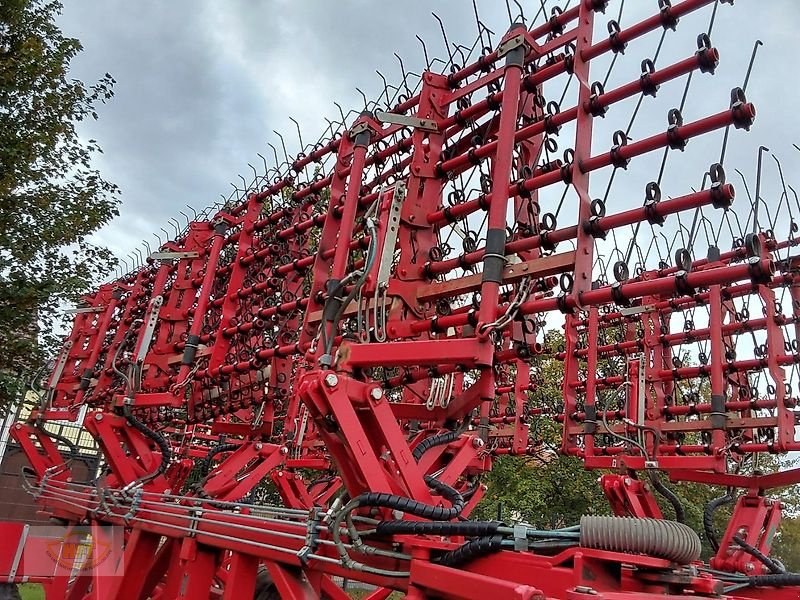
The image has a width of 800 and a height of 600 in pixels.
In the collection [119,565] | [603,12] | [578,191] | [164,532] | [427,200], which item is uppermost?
[603,12]

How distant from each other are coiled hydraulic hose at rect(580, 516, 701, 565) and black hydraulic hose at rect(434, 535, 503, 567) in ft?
1.13

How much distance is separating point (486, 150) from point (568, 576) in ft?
9.08

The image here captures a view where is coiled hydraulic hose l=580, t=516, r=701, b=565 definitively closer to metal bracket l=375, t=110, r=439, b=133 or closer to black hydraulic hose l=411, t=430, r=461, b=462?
black hydraulic hose l=411, t=430, r=461, b=462

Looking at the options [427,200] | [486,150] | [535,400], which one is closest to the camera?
[486,150]

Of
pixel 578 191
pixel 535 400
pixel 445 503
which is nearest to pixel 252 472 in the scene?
pixel 445 503

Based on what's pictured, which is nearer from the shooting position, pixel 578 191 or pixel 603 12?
pixel 578 191

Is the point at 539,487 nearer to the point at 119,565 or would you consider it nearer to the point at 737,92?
the point at 119,565

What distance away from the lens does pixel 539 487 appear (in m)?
15.3

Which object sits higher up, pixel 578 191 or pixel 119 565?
pixel 578 191

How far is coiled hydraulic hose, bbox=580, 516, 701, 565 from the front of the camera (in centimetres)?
212

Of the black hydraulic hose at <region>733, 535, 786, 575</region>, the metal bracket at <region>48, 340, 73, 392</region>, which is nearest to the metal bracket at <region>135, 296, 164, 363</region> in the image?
the metal bracket at <region>48, 340, 73, 392</region>

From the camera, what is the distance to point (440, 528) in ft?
8.75

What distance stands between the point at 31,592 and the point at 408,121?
10344mm

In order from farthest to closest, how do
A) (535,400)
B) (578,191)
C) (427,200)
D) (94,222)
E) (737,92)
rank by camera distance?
(535,400)
(94,222)
(427,200)
(578,191)
(737,92)
